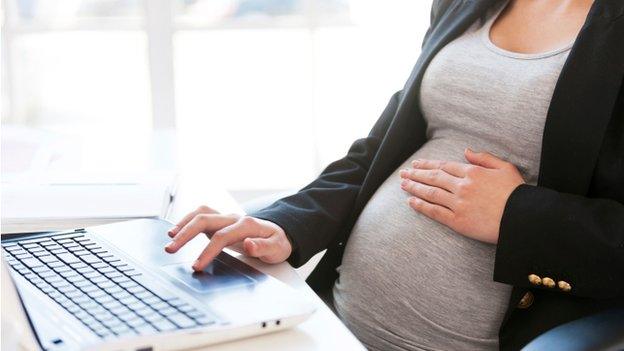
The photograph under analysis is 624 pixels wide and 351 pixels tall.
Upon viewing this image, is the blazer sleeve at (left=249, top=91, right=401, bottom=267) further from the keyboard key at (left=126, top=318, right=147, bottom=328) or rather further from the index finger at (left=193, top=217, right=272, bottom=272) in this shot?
the keyboard key at (left=126, top=318, right=147, bottom=328)

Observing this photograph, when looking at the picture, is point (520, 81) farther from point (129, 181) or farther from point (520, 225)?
point (129, 181)

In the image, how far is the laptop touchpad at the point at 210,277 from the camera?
33.2 inches

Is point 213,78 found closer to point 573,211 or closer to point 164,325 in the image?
point 573,211

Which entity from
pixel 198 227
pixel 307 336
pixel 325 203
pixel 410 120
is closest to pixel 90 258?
pixel 198 227

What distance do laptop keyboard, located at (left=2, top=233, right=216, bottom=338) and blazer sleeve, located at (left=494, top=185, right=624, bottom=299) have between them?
0.47 metres

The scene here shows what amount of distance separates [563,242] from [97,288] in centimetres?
55

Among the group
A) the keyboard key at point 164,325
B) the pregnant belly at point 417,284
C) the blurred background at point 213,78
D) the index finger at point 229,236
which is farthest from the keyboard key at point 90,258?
the blurred background at point 213,78

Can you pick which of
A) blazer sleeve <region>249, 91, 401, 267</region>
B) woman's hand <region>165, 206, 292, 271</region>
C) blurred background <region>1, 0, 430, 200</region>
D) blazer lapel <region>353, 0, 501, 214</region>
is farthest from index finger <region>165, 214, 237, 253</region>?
blurred background <region>1, 0, 430, 200</region>

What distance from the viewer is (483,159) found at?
117cm

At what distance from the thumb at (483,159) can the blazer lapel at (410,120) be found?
7.4 inches

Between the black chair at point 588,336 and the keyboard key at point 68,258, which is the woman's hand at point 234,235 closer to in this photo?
the keyboard key at point 68,258

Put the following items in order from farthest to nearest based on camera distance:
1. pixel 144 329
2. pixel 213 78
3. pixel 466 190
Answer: pixel 213 78 < pixel 466 190 < pixel 144 329

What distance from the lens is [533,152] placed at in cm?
118

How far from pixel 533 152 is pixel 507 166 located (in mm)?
53
